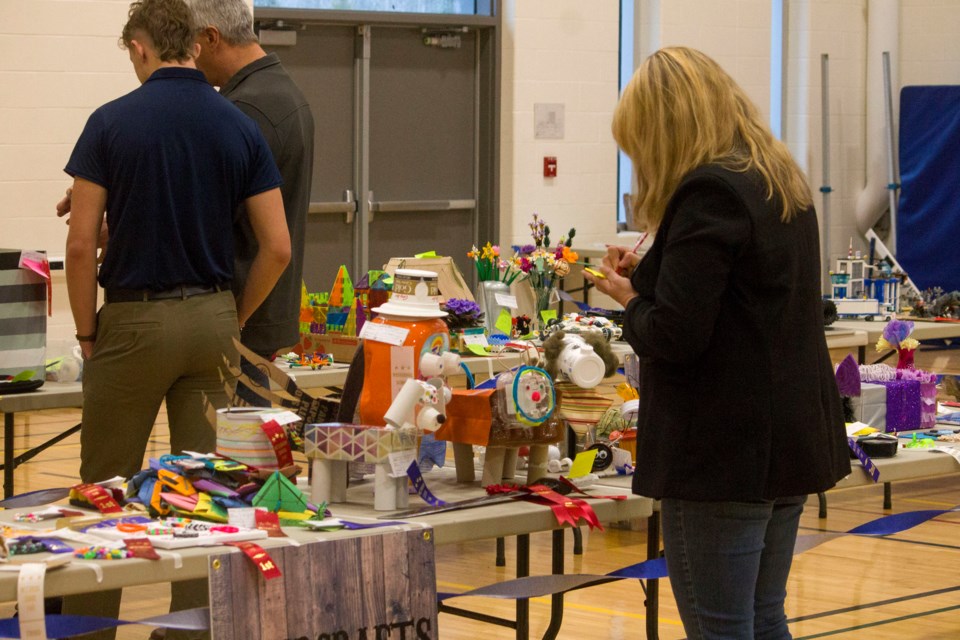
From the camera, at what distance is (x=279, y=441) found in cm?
241

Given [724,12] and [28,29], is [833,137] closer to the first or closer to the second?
[724,12]

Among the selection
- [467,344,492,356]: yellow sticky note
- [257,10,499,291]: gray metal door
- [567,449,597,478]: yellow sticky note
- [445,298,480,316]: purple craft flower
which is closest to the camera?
[567,449,597,478]: yellow sticky note

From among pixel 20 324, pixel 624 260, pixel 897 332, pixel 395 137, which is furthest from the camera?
pixel 395 137

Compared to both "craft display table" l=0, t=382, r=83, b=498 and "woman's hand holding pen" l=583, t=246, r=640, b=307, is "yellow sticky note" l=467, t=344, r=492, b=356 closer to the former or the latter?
"craft display table" l=0, t=382, r=83, b=498

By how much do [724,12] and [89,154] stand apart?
24.9 ft

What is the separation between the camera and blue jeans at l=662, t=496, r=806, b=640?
81.2 inches

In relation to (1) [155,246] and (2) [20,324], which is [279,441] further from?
(2) [20,324]

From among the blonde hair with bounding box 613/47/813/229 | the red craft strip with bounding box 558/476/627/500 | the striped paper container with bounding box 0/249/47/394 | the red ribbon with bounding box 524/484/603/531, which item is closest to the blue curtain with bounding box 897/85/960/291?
the striped paper container with bounding box 0/249/47/394

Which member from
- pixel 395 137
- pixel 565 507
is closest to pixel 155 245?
pixel 565 507

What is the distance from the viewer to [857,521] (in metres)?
5.09

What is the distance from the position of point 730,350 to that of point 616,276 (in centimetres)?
27

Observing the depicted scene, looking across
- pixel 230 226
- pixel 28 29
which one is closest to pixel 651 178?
pixel 230 226

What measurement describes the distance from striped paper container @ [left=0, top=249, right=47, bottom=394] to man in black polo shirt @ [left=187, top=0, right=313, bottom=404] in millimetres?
786

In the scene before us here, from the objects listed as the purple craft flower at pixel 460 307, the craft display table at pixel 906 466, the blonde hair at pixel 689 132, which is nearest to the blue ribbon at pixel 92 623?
the blonde hair at pixel 689 132
